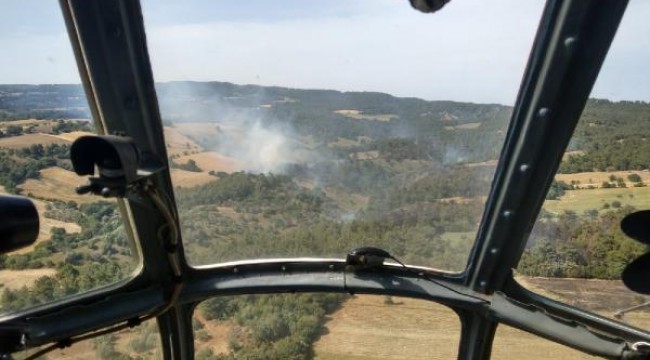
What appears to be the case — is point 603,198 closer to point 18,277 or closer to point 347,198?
point 347,198

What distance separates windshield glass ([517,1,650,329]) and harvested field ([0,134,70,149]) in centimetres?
230

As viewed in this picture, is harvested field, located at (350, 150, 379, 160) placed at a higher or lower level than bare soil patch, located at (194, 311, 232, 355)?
higher

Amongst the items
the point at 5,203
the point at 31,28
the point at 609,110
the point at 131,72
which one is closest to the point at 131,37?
the point at 131,72

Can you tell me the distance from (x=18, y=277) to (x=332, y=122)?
169cm

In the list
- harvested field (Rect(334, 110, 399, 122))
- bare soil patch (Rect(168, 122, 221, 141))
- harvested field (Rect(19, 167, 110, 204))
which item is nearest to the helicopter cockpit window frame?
bare soil patch (Rect(168, 122, 221, 141))

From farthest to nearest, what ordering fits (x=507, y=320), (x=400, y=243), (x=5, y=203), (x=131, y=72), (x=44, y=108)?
(x=400, y=243) → (x=507, y=320) → (x=44, y=108) → (x=131, y=72) → (x=5, y=203)

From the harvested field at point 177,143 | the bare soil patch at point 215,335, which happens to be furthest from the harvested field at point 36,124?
the bare soil patch at point 215,335

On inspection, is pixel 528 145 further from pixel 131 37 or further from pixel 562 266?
pixel 131 37

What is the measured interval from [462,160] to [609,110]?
71 centimetres

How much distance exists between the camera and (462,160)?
9.27 feet

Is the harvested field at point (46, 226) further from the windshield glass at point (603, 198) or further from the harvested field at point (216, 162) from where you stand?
the windshield glass at point (603, 198)

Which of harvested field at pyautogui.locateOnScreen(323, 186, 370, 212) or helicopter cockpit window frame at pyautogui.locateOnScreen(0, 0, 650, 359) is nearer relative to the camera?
helicopter cockpit window frame at pyautogui.locateOnScreen(0, 0, 650, 359)

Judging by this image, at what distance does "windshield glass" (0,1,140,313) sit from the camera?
7.83 ft

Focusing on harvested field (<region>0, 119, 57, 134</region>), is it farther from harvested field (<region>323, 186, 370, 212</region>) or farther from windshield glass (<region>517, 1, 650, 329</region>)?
windshield glass (<region>517, 1, 650, 329</region>)
